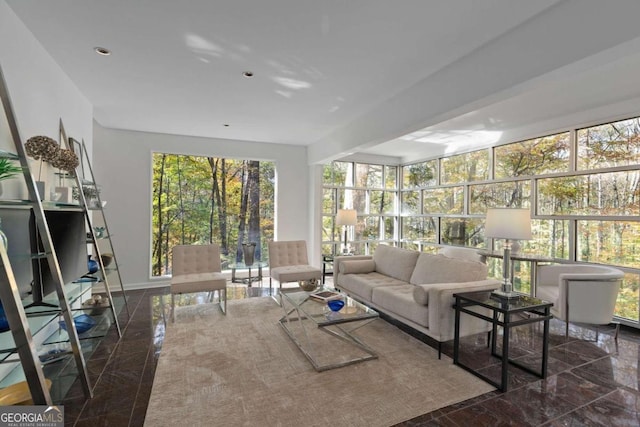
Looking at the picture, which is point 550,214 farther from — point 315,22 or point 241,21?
point 241,21

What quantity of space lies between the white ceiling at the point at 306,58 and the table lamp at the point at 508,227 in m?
0.95

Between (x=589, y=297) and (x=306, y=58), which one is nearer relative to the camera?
(x=306, y=58)

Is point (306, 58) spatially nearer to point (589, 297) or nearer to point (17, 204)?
point (17, 204)

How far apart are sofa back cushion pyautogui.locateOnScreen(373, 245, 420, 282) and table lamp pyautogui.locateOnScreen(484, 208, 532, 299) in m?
1.34

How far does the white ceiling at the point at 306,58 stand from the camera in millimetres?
2104

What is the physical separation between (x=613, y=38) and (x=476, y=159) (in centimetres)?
383

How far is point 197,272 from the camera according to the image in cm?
424

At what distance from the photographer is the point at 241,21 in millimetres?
2273

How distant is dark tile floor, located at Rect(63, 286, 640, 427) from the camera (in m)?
1.95

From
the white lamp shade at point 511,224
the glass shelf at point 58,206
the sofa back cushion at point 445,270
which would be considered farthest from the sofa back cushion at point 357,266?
the glass shelf at point 58,206

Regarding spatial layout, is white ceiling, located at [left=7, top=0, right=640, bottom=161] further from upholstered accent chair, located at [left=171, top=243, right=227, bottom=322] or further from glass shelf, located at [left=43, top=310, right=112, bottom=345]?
glass shelf, located at [left=43, top=310, right=112, bottom=345]

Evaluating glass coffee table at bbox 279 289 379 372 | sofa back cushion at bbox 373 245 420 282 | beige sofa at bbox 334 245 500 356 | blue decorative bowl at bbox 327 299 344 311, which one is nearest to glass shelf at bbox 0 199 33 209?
glass coffee table at bbox 279 289 379 372

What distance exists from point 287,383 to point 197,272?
8.13 ft

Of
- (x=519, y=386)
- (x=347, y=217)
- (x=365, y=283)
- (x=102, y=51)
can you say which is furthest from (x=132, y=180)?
(x=519, y=386)
